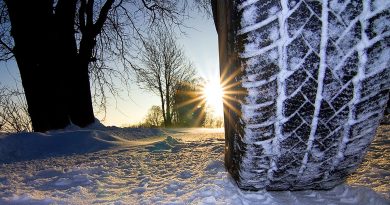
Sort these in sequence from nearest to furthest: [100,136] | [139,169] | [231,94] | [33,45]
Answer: [231,94] < [139,169] < [100,136] < [33,45]

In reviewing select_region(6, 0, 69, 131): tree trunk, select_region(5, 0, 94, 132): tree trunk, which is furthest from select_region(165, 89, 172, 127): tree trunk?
select_region(6, 0, 69, 131): tree trunk

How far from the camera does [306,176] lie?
3.40 feet

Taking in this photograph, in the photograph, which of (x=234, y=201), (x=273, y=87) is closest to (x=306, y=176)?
(x=234, y=201)

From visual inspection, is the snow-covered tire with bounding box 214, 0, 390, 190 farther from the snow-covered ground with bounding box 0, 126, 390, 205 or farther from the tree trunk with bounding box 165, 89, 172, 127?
the tree trunk with bounding box 165, 89, 172, 127

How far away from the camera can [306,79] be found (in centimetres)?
84

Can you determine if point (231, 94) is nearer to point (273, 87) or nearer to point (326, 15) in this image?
point (273, 87)

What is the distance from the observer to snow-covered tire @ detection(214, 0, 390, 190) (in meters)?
0.79

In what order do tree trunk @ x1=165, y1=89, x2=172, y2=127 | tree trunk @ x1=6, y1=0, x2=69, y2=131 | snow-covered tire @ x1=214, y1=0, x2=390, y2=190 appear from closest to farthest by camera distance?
snow-covered tire @ x1=214, y1=0, x2=390, y2=190, tree trunk @ x1=6, y1=0, x2=69, y2=131, tree trunk @ x1=165, y1=89, x2=172, y2=127

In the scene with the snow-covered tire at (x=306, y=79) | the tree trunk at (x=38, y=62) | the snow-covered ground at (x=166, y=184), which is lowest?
the snow-covered ground at (x=166, y=184)

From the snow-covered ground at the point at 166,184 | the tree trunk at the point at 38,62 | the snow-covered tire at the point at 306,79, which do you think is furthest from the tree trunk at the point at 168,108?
the snow-covered tire at the point at 306,79

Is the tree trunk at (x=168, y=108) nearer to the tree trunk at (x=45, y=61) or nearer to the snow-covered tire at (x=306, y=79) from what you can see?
the tree trunk at (x=45, y=61)

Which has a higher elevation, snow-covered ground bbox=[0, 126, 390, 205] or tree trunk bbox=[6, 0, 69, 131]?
tree trunk bbox=[6, 0, 69, 131]

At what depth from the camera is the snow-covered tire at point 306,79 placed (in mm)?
790

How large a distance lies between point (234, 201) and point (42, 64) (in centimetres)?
407
